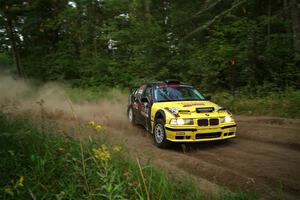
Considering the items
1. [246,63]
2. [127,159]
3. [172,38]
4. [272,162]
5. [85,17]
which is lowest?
[272,162]

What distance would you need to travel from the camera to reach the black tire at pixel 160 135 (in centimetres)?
746

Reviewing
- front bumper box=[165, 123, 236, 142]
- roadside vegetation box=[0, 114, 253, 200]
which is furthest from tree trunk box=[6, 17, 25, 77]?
roadside vegetation box=[0, 114, 253, 200]

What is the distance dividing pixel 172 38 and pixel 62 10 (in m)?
13.7

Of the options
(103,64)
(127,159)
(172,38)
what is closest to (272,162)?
(127,159)

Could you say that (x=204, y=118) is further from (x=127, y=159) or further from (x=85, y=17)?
(x=85, y=17)

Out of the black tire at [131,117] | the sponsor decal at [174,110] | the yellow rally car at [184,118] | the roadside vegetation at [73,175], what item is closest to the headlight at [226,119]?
the yellow rally car at [184,118]

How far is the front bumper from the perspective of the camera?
7.15 m

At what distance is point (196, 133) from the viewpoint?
716 cm

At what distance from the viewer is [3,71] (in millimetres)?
31484

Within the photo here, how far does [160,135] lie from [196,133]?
3.39 ft

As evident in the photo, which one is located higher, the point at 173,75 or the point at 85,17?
the point at 85,17

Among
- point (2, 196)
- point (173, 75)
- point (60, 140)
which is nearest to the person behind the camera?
→ point (2, 196)

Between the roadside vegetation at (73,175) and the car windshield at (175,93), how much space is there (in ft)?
13.0

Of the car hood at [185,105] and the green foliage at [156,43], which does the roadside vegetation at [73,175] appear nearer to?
the car hood at [185,105]
